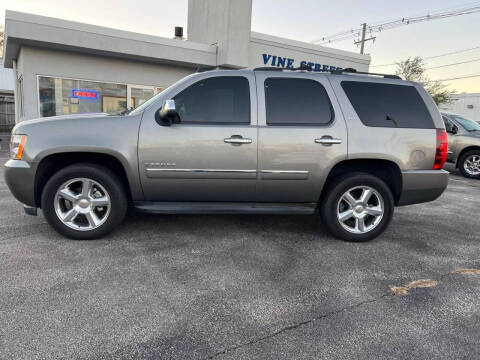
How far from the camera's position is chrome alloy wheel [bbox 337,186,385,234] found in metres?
3.90

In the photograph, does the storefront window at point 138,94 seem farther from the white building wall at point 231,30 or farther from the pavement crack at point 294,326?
the pavement crack at point 294,326

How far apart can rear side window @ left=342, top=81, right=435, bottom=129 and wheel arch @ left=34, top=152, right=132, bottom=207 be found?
2822 mm

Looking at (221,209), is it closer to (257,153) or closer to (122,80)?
(257,153)

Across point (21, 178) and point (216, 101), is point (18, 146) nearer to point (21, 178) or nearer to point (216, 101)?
point (21, 178)

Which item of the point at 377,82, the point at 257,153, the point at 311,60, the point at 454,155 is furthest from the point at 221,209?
the point at 311,60

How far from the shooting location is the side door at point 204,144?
358 centimetres

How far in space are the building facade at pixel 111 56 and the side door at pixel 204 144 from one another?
7.80 meters

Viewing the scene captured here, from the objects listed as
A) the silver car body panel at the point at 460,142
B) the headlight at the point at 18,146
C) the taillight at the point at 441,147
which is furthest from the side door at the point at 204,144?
the silver car body panel at the point at 460,142

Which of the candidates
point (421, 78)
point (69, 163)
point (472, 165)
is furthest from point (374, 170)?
point (421, 78)

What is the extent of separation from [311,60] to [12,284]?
14349 millimetres

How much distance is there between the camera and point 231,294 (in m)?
2.70

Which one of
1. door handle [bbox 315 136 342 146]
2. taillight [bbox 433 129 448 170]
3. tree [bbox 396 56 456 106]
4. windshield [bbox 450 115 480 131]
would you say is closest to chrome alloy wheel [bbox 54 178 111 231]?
door handle [bbox 315 136 342 146]

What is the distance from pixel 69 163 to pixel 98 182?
1.59 ft

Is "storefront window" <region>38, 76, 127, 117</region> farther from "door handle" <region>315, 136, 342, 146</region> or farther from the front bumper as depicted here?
"door handle" <region>315, 136, 342, 146</region>
